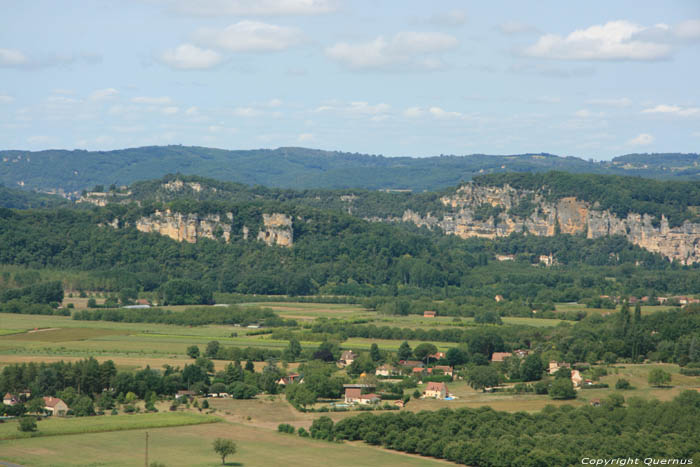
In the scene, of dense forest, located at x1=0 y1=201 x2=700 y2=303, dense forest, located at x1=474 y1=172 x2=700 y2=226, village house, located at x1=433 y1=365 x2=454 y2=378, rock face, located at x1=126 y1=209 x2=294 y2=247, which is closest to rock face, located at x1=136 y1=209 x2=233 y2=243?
rock face, located at x1=126 y1=209 x2=294 y2=247

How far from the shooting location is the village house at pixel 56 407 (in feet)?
215

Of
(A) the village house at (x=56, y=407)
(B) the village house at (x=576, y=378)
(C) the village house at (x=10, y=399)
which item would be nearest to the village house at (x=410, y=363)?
(B) the village house at (x=576, y=378)

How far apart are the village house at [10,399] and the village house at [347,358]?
80.0 feet

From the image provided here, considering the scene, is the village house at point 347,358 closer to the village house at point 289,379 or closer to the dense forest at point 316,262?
the village house at point 289,379

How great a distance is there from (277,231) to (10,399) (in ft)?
297

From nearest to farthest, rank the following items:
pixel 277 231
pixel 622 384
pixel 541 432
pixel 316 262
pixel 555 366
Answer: pixel 541 432 < pixel 622 384 < pixel 555 366 < pixel 316 262 < pixel 277 231

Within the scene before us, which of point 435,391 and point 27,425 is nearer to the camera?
point 27,425

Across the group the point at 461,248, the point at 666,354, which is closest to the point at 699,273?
the point at 461,248

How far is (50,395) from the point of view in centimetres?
6862

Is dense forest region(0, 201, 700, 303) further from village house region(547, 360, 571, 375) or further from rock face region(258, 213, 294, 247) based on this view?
village house region(547, 360, 571, 375)

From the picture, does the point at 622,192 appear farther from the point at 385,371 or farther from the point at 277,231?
the point at 385,371

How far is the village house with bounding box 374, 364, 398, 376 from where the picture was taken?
79.6 metres

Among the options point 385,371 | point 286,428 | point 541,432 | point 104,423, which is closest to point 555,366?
point 385,371

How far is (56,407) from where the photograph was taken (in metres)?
65.9
